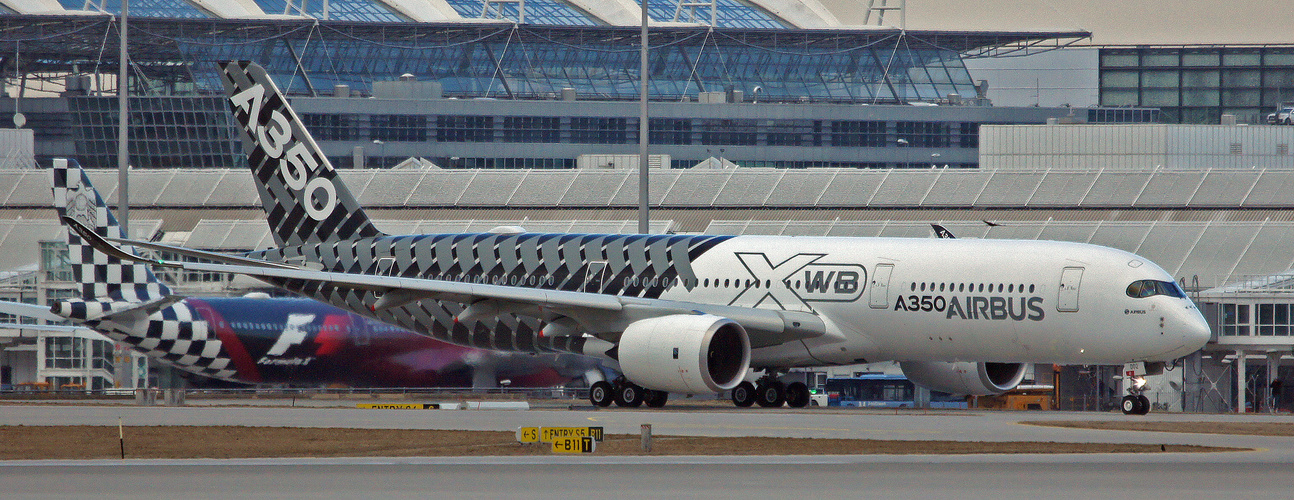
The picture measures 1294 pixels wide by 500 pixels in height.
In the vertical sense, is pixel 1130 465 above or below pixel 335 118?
below

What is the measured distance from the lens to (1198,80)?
194m

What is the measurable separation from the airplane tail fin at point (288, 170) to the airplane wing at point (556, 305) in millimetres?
5804

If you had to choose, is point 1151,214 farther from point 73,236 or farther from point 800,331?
point 73,236

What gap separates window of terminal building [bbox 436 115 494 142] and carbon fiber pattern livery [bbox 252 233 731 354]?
9707 cm

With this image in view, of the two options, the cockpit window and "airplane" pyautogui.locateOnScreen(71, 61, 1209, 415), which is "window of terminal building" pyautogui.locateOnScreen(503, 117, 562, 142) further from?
the cockpit window

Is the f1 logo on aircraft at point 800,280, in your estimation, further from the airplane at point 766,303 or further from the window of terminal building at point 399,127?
the window of terminal building at point 399,127

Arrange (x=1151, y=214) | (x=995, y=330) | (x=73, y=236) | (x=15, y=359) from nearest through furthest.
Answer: (x=995, y=330)
(x=73, y=236)
(x=15, y=359)
(x=1151, y=214)

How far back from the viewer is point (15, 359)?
65438 millimetres

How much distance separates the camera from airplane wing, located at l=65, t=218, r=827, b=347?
3925 cm

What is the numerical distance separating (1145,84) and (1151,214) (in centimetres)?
13094

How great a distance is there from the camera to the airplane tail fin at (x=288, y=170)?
4619cm

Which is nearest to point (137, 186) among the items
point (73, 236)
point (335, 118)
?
point (73, 236)

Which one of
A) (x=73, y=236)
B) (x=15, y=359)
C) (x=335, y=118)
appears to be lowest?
(x=15, y=359)

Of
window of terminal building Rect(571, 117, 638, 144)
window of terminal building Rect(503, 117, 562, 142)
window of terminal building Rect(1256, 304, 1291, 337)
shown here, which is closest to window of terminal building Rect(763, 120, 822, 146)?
window of terminal building Rect(571, 117, 638, 144)
